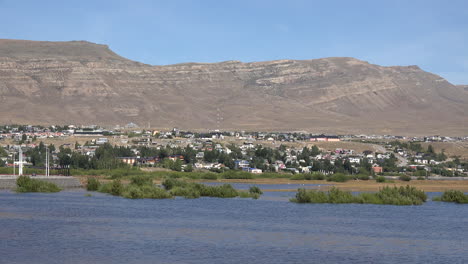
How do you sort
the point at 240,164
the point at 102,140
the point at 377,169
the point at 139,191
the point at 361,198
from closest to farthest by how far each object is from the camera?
1. the point at 361,198
2. the point at 139,191
3. the point at 240,164
4. the point at 377,169
5. the point at 102,140

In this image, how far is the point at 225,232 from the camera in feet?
141

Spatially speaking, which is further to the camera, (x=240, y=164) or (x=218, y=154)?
(x=218, y=154)

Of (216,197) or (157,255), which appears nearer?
(157,255)

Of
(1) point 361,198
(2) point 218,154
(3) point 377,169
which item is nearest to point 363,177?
(3) point 377,169

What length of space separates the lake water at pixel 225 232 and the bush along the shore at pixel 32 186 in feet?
23.9

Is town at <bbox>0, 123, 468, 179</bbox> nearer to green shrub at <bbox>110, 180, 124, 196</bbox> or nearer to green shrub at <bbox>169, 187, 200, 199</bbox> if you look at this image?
green shrub at <bbox>110, 180, 124, 196</bbox>

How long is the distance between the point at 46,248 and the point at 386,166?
9901 cm

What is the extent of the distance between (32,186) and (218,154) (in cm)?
6304

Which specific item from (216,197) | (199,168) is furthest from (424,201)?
(199,168)

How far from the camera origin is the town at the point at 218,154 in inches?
4483

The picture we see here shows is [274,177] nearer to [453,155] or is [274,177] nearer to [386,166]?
[386,166]

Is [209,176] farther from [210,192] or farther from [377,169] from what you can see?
[377,169]

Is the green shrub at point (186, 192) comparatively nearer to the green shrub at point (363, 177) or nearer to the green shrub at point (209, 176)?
the green shrub at point (209, 176)

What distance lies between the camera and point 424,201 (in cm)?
6619
